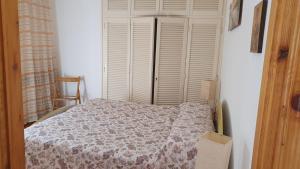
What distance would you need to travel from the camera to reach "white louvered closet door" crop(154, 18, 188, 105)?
3.35m

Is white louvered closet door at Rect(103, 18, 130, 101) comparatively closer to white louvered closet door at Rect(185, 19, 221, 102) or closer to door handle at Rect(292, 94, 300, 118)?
white louvered closet door at Rect(185, 19, 221, 102)

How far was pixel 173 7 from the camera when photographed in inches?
131

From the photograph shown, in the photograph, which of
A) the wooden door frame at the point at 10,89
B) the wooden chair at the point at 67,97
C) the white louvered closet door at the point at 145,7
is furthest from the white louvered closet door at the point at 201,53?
the wooden door frame at the point at 10,89

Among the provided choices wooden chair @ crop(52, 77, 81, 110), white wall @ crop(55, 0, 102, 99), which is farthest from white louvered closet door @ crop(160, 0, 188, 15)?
wooden chair @ crop(52, 77, 81, 110)

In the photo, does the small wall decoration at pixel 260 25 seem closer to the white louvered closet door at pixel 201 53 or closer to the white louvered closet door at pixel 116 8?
the white louvered closet door at pixel 201 53

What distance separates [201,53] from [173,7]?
789mm

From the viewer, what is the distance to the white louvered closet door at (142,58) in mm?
3414

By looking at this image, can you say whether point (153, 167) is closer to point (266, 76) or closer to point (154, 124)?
point (154, 124)

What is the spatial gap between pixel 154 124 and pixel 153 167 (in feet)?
2.42

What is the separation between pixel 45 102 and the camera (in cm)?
384

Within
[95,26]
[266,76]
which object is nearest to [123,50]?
[95,26]

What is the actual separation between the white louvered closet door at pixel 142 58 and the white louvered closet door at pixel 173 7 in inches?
9.5

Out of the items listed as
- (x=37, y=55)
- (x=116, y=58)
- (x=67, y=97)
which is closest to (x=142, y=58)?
(x=116, y=58)

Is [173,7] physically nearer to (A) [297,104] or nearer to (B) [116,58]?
(B) [116,58]
